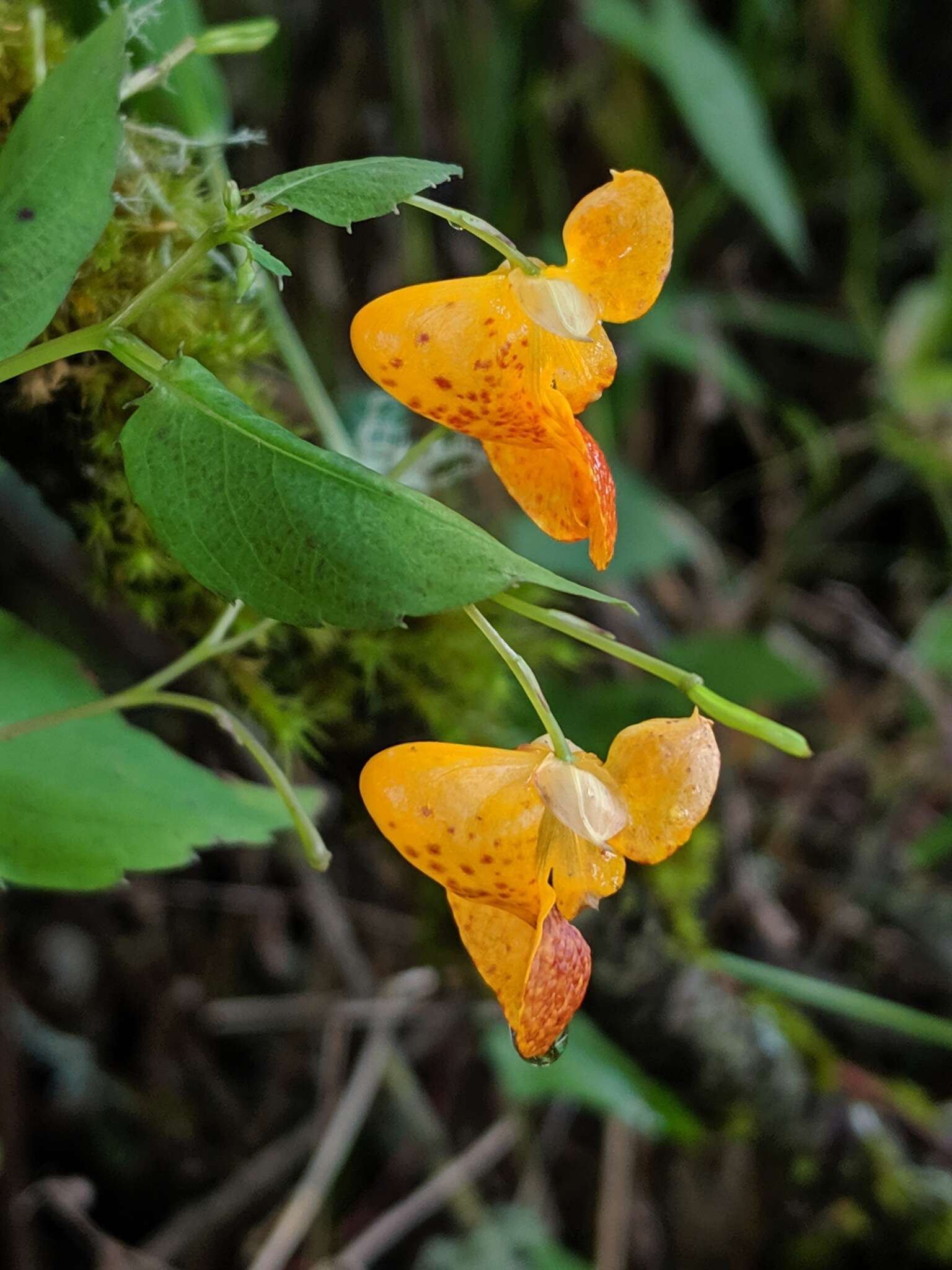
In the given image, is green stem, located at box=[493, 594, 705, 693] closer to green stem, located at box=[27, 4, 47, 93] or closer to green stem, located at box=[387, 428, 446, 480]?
green stem, located at box=[387, 428, 446, 480]

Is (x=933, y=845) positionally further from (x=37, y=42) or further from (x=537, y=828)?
(x=37, y=42)

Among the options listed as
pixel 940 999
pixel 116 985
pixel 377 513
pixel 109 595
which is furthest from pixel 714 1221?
pixel 377 513

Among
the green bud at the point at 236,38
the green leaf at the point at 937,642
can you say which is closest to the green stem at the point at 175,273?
the green bud at the point at 236,38

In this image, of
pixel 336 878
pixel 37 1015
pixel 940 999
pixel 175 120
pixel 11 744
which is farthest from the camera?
pixel 940 999

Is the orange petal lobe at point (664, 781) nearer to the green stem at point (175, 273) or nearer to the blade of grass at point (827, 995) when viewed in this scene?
the green stem at point (175, 273)

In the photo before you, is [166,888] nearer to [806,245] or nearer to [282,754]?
[282,754]

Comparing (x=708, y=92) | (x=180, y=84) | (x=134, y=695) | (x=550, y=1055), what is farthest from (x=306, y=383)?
(x=708, y=92)

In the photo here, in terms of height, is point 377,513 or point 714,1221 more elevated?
point 377,513
